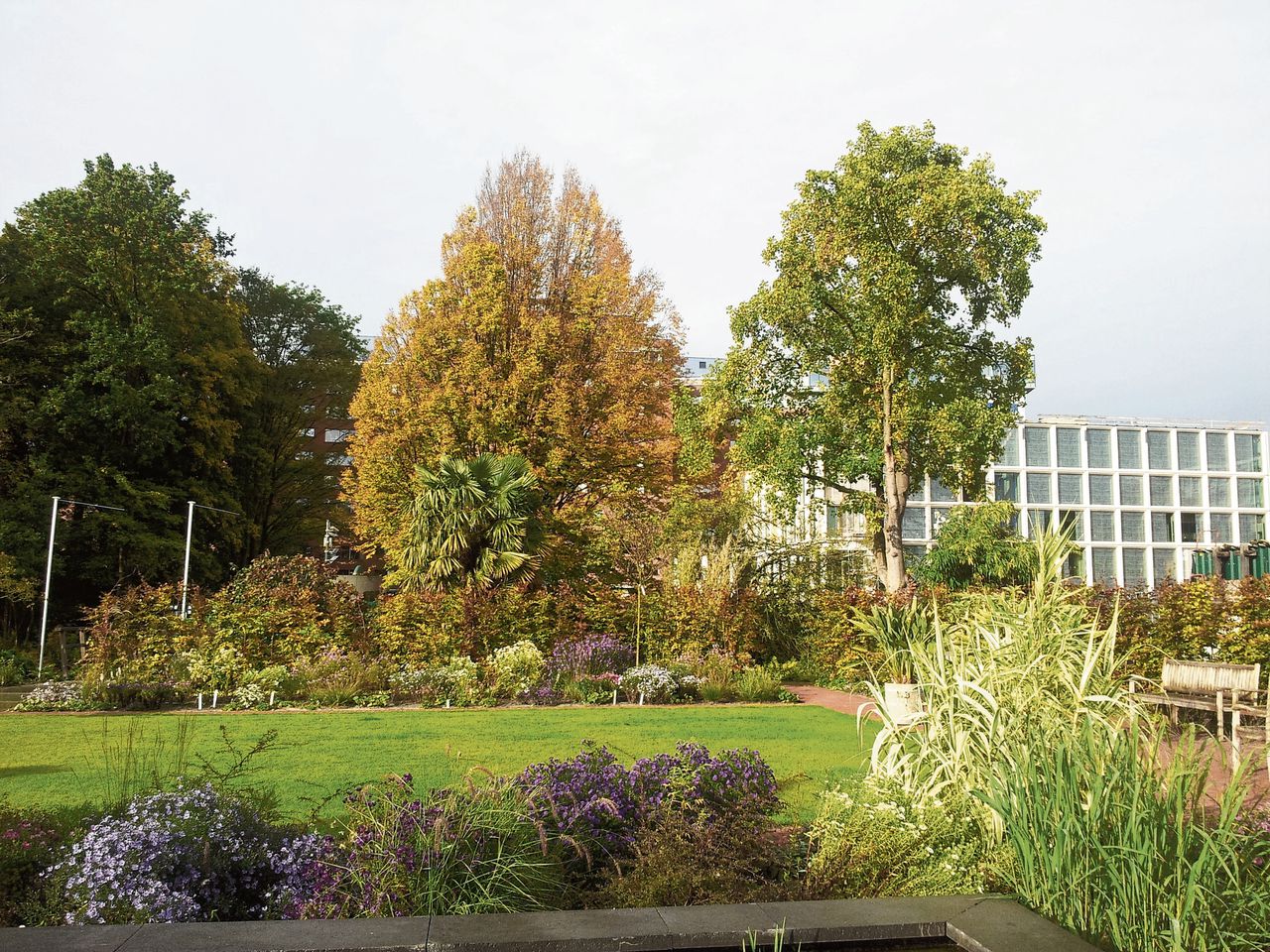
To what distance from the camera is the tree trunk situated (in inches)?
721

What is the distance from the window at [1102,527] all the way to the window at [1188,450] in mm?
6295

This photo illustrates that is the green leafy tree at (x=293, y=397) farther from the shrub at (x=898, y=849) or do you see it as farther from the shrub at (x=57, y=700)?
the shrub at (x=898, y=849)

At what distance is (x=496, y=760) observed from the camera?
8031 mm

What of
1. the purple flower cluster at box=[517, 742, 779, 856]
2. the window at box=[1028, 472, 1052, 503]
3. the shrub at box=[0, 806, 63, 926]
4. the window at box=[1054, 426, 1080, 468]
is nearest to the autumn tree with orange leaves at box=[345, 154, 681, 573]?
the purple flower cluster at box=[517, 742, 779, 856]

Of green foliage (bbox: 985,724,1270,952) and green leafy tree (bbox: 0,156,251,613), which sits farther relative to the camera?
green leafy tree (bbox: 0,156,251,613)

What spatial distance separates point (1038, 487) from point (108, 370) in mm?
57755

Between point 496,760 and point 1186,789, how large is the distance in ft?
19.2

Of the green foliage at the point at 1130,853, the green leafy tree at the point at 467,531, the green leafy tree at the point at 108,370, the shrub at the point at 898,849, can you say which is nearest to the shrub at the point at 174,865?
the shrub at the point at 898,849

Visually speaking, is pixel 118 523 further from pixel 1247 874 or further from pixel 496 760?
pixel 1247 874

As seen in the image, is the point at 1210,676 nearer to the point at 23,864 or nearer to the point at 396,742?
the point at 396,742

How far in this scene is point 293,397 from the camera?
29828 millimetres

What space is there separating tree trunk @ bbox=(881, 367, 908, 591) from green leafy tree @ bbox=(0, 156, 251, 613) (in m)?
16.3

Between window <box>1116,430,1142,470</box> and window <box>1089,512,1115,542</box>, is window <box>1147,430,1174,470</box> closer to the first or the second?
window <box>1116,430,1142,470</box>

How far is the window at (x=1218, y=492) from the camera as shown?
65625mm
